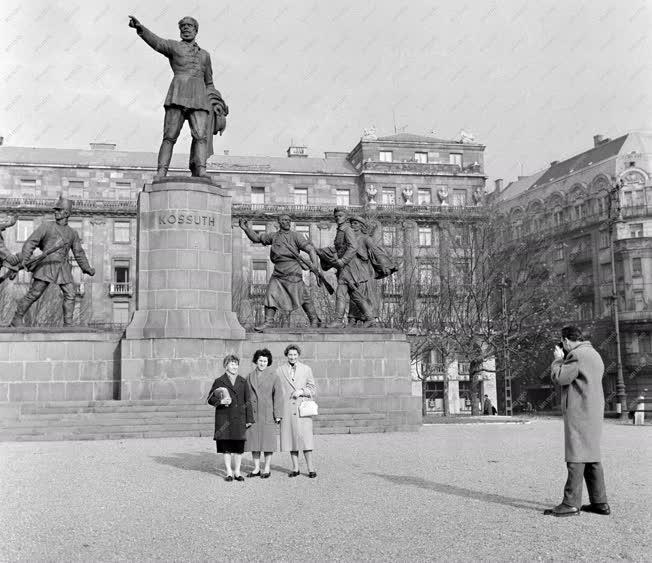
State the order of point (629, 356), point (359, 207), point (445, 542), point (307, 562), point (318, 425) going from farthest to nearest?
point (359, 207) → point (629, 356) → point (318, 425) → point (445, 542) → point (307, 562)

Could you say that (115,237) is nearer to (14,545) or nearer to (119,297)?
(119,297)

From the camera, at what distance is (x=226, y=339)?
2034cm

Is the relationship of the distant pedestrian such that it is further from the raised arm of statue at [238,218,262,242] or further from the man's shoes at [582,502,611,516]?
the raised arm of statue at [238,218,262,242]

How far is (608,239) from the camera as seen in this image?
65.2 m

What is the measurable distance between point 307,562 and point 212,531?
4.61 feet

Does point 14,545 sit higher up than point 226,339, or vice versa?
point 226,339

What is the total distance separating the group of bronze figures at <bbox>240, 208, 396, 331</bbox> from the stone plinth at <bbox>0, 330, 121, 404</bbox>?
13.0 feet

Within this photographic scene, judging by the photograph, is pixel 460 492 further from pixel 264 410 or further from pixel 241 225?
pixel 241 225

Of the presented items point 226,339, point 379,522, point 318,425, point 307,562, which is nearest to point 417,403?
point 318,425

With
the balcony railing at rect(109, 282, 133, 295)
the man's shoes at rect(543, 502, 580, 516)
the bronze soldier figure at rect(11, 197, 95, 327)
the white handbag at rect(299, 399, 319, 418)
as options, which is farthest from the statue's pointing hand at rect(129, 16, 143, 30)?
the balcony railing at rect(109, 282, 133, 295)

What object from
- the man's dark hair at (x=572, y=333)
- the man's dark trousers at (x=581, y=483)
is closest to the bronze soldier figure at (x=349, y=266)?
the man's dark hair at (x=572, y=333)

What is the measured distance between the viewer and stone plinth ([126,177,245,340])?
20.3 m

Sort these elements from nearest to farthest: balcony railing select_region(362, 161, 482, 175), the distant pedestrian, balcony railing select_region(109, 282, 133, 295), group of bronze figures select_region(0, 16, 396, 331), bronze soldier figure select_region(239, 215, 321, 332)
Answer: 1. the distant pedestrian
2. group of bronze figures select_region(0, 16, 396, 331)
3. bronze soldier figure select_region(239, 215, 321, 332)
4. balcony railing select_region(109, 282, 133, 295)
5. balcony railing select_region(362, 161, 482, 175)

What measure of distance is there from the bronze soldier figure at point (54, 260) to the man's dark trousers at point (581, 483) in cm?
1451
